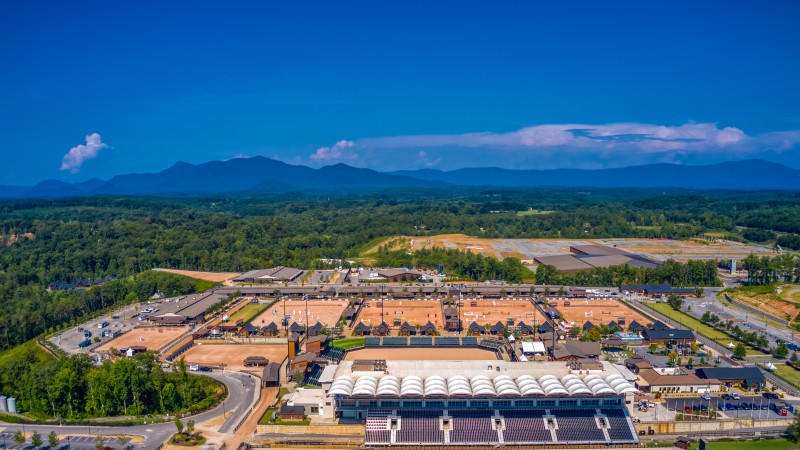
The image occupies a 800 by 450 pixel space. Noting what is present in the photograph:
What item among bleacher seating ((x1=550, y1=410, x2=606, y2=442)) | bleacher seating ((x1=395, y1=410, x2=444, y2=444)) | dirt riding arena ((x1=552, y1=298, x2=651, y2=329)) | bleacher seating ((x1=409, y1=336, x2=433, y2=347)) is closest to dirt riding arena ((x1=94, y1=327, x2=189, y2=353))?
bleacher seating ((x1=409, y1=336, x2=433, y2=347))

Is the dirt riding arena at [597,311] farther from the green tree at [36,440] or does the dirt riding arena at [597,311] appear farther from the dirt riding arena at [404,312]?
the green tree at [36,440]

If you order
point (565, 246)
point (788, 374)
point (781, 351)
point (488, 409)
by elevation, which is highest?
point (565, 246)

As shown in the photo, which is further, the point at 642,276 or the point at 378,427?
the point at 642,276

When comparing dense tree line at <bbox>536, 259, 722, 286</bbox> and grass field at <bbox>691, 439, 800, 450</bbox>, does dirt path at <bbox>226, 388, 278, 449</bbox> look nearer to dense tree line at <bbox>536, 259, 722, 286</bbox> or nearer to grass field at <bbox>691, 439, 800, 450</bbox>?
grass field at <bbox>691, 439, 800, 450</bbox>

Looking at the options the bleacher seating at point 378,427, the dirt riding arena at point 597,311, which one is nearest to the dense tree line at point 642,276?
the dirt riding arena at point 597,311

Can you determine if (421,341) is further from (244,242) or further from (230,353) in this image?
(244,242)

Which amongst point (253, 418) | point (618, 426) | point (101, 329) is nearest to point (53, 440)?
point (253, 418)
